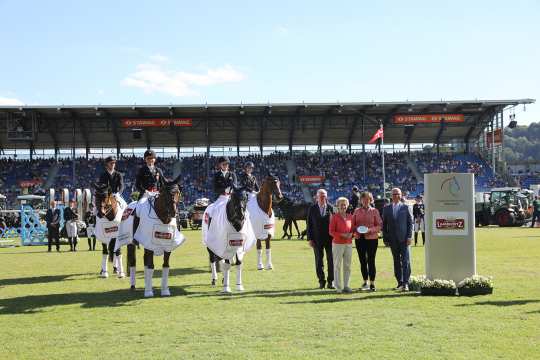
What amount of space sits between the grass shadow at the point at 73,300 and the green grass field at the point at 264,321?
2 cm

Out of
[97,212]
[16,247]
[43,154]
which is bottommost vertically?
[16,247]

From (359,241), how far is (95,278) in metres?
6.92

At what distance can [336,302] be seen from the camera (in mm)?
10984

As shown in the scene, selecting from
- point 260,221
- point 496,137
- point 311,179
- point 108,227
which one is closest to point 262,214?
point 260,221

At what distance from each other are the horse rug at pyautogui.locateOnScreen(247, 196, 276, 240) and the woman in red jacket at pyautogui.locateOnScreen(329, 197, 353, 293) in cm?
397

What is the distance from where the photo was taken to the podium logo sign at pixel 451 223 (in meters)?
12.0

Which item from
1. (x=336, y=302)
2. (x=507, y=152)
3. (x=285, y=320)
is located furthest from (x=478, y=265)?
(x=507, y=152)

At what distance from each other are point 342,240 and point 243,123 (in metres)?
52.0

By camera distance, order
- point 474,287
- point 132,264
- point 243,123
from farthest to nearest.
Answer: point 243,123 → point 132,264 → point 474,287

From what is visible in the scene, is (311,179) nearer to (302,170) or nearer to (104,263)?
(302,170)

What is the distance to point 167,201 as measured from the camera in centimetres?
1186

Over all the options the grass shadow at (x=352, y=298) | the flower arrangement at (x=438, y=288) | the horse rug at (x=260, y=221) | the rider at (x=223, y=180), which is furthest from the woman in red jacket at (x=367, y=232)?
the horse rug at (x=260, y=221)

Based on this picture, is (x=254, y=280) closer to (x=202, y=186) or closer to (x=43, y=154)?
(x=202, y=186)

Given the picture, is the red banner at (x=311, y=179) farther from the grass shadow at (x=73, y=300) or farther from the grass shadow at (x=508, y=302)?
the grass shadow at (x=508, y=302)
